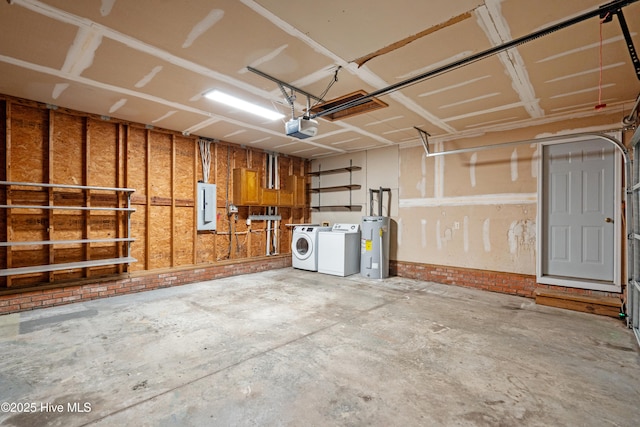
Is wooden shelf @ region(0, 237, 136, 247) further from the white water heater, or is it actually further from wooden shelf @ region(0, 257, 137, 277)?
the white water heater

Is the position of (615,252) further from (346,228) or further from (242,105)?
(242,105)

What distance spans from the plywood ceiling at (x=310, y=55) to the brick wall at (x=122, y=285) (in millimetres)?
2510

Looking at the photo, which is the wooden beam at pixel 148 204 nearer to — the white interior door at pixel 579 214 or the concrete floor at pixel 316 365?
the concrete floor at pixel 316 365

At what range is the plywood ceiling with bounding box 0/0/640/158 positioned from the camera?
205 centimetres

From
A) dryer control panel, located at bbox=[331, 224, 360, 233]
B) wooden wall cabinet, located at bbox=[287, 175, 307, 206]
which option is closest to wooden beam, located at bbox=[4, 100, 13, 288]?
wooden wall cabinet, located at bbox=[287, 175, 307, 206]

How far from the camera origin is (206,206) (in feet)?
18.3

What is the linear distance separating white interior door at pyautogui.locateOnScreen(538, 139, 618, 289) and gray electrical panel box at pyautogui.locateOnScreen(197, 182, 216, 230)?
555 cm

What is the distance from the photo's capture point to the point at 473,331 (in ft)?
10.1

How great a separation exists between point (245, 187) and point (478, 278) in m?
4.64

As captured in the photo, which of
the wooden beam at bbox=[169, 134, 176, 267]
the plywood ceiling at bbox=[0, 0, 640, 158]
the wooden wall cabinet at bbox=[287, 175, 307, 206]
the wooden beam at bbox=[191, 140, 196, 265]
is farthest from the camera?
the wooden wall cabinet at bbox=[287, 175, 307, 206]

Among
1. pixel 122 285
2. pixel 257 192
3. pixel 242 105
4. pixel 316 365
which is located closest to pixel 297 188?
pixel 257 192

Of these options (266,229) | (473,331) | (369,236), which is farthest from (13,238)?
(473,331)

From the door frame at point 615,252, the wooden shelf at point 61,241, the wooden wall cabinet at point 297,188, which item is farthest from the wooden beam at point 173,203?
the door frame at point 615,252

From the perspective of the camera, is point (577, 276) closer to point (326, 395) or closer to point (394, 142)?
point (394, 142)
